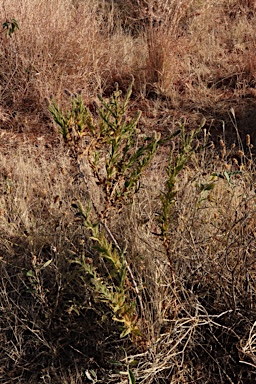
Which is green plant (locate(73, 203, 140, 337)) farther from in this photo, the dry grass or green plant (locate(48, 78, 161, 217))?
green plant (locate(48, 78, 161, 217))

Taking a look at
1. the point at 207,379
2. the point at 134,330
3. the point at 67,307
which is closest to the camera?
the point at 134,330

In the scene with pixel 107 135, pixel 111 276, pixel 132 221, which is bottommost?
pixel 132 221

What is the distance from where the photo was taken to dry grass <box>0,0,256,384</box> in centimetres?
218

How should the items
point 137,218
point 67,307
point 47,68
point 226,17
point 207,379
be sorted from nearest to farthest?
point 207,379
point 67,307
point 137,218
point 47,68
point 226,17

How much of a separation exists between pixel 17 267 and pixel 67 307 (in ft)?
1.30

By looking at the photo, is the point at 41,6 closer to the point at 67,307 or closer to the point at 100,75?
the point at 100,75

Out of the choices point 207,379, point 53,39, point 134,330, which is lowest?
point 207,379

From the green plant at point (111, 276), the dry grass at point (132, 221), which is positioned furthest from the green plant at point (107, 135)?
the green plant at point (111, 276)

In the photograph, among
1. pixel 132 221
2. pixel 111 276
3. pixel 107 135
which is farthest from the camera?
pixel 132 221

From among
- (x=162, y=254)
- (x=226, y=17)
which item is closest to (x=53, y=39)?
(x=226, y=17)

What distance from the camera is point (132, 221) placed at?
255 cm

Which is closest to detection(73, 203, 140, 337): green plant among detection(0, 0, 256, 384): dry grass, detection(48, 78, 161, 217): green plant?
detection(0, 0, 256, 384): dry grass

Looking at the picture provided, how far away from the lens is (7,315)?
2.50 m

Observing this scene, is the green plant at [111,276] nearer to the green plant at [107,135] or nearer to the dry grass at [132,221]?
the dry grass at [132,221]
